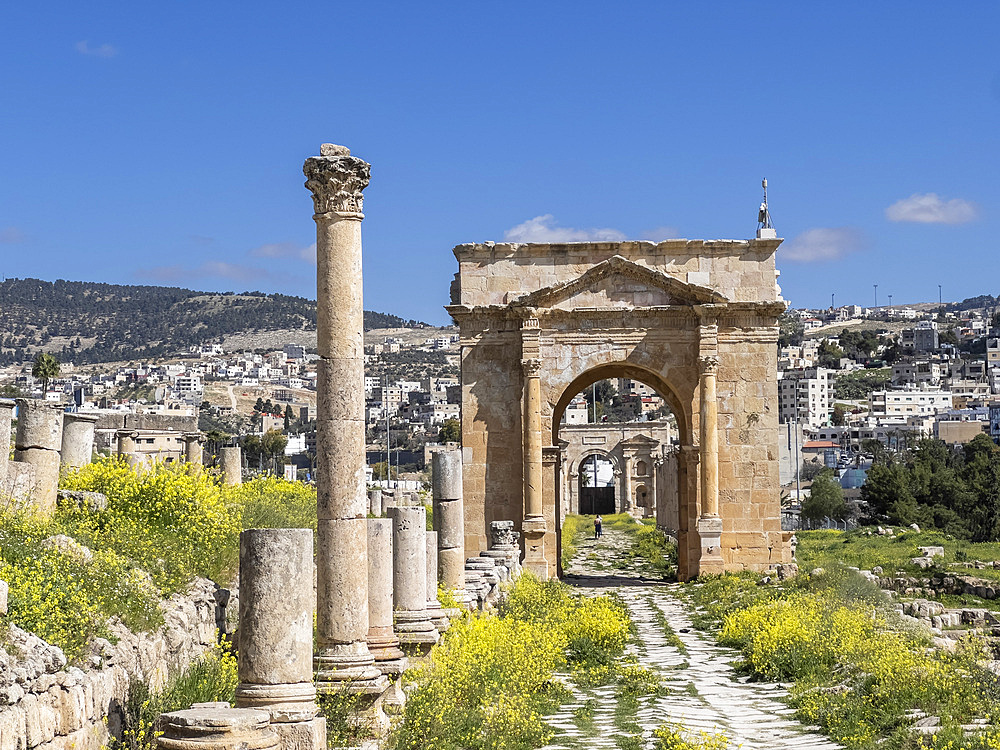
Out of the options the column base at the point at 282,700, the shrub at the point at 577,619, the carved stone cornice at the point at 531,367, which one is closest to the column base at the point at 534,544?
the carved stone cornice at the point at 531,367

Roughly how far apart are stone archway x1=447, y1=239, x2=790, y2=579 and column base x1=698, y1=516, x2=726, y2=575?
3 cm

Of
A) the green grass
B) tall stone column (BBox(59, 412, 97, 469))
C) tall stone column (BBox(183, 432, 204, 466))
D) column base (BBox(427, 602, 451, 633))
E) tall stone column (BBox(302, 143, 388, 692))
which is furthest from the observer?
the green grass

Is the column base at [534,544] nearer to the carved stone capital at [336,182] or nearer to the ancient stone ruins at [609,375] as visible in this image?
the ancient stone ruins at [609,375]

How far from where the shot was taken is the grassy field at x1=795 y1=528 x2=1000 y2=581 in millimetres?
26781

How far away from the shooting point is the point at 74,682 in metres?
7.91

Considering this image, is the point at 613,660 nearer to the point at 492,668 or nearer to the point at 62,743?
the point at 492,668

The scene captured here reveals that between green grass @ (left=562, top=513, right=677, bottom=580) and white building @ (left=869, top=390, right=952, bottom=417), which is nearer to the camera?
green grass @ (left=562, top=513, right=677, bottom=580)

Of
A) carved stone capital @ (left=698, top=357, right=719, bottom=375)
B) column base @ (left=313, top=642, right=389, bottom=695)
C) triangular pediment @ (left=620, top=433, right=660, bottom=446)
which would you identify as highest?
carved stone capital @ (left=698, top=357, right=719, bottom=375)

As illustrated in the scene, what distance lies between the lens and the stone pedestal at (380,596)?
11.0 meters

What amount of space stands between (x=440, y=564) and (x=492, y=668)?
15.9 ft

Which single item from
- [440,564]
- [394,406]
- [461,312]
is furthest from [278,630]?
[394,406]

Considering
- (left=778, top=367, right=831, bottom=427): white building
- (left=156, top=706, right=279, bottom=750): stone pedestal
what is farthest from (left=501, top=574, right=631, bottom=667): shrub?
(left=778, top=367, right=831, bottom=427): white building

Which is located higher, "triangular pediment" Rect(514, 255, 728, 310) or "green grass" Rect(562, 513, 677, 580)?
"triangular pediment" Rect(514, 255, 728, 310)

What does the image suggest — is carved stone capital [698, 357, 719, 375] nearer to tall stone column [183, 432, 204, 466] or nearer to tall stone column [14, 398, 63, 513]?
tall stone column [183, 432, 204, 466]
